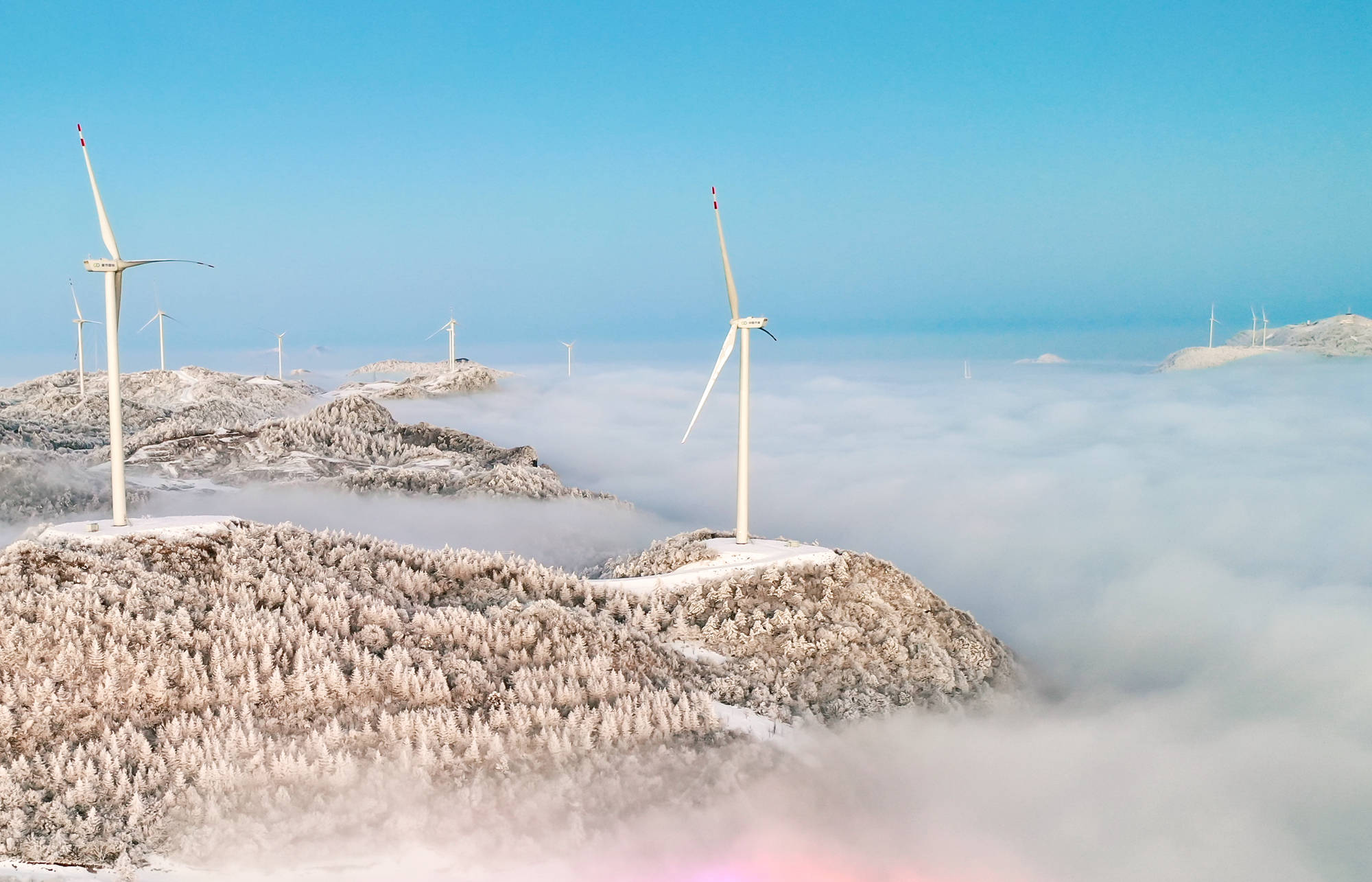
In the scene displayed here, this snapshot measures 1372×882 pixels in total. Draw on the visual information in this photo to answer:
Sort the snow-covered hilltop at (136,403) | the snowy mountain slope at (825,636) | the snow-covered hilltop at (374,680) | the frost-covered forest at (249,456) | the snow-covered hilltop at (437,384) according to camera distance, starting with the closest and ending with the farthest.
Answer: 1. the snow-covered hilltop at (374,680)
2. the snowy mountain slope at (825,636)
3. the frost-covered forest at (249,456)
4. the snow-covered hilltop at (136,403)
5. the snow-covered hilltop at (437,384)

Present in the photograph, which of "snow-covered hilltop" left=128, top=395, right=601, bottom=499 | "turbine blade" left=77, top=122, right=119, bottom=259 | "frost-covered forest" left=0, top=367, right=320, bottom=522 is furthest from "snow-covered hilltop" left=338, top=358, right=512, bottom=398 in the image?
"turbine blade" left=77, top=122, right=119, bottom=259

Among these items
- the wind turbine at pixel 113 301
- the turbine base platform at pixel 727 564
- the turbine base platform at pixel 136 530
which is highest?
the wind turbine at pixel 113 301

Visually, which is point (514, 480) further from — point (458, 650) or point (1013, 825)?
point (1013, 825)

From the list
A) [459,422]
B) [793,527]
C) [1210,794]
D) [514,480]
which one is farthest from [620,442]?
[1210,794]

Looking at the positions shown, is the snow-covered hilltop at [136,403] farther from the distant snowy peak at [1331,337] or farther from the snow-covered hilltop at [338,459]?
the distant snowy peak at [1331,337]

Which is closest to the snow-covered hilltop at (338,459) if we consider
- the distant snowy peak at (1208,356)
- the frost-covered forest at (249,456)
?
the frost-covered forest at (249,456)

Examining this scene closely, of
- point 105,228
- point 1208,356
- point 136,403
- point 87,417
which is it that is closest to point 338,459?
point 105,228
